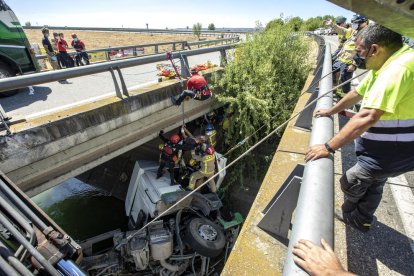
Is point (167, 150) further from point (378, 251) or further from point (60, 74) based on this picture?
Result: point (378, 251)

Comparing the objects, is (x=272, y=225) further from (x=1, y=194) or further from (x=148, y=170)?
(x=148, y=170)

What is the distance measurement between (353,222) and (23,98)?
23.6 feet

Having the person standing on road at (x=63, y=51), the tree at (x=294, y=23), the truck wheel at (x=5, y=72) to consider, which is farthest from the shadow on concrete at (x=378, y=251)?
the person standing on road at (x=63, y=51)

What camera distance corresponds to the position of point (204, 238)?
5.49 meters

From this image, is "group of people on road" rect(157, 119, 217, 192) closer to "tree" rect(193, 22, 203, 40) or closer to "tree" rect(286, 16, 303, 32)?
"tree" rect(286, 16, 303, 32)

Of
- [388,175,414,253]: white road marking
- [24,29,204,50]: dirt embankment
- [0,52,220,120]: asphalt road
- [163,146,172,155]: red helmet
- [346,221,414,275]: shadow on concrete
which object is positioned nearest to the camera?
[346,221,414,275]: shadow on concrete

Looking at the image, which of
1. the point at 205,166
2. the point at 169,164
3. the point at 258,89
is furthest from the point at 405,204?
the point at 258,89

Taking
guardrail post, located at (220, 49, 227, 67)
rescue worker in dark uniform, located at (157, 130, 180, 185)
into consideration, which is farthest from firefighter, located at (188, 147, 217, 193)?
guardrail post, located at (220, 49, 227, 67)

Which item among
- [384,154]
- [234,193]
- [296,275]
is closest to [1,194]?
[296,275]

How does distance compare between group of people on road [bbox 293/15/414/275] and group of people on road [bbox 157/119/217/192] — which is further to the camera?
group of people on road [bbox 157/119/217/192]

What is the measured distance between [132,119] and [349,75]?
5729 millimetres

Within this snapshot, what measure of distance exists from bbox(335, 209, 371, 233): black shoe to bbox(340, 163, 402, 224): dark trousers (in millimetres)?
31

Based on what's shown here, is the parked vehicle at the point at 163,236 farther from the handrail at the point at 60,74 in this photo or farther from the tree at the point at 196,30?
the tree at the point at 196,30

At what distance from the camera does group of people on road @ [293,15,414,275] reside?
181cm
